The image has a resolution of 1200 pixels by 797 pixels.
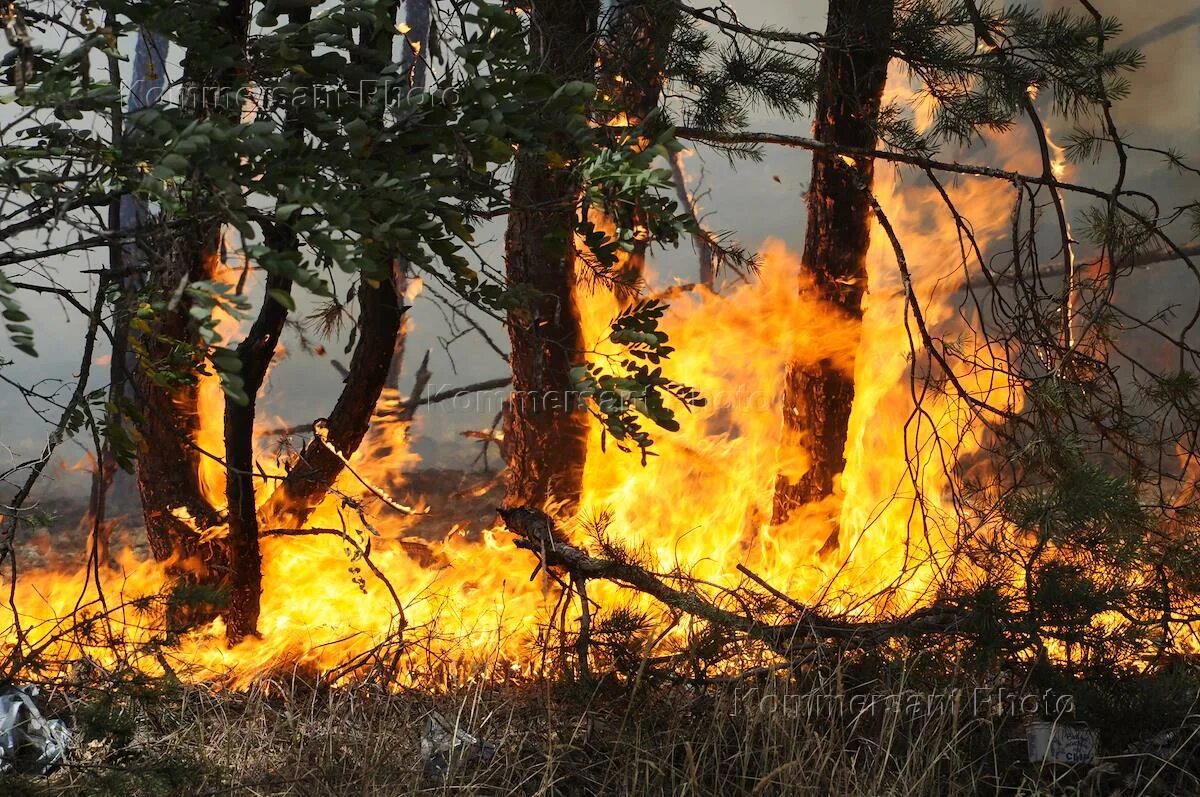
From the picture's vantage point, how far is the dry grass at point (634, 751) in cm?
217

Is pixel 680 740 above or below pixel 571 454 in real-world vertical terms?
below

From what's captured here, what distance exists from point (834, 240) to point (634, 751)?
2.50 m

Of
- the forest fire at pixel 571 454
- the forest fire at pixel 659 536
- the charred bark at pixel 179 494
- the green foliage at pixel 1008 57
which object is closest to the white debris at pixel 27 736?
the forest fire at pixel 571 454

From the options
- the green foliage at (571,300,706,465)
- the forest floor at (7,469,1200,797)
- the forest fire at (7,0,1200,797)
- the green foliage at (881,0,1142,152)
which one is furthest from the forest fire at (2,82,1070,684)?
the green foliage at (571,300,706,465)

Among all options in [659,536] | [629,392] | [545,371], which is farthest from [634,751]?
[545,371]

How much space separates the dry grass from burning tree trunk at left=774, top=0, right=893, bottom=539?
1905 millimetres

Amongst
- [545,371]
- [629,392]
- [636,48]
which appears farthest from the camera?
[545,371]

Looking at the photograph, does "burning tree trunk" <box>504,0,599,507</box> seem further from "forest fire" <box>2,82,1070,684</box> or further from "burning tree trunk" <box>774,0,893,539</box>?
"burning tree trunk" <box>774,0,893,539</box>

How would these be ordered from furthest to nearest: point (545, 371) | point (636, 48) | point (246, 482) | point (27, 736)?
point (545, 371) < point (636, 48) < point (246, 482) < point (27, 736)

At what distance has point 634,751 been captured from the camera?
2.35 metres

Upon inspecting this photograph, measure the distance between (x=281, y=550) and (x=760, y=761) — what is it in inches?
78.4

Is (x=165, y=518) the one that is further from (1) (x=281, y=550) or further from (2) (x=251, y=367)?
(2) (x=251, y=367)

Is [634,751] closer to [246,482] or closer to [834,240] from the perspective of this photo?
[246,482]

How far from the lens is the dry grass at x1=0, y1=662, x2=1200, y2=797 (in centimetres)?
217
